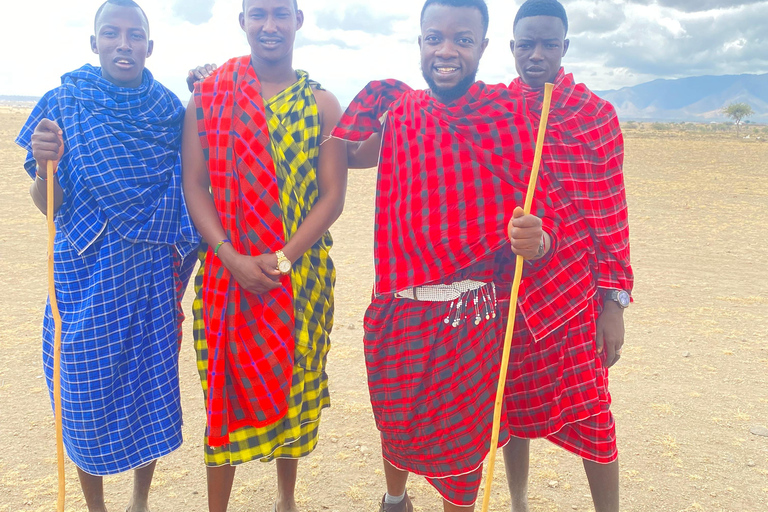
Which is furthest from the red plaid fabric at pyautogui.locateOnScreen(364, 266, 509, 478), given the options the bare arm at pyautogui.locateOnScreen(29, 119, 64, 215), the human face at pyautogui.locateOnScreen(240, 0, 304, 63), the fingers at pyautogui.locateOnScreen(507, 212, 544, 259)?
the bare arm at pyautogui.locateOnScreen(29, 119, 64, 215)

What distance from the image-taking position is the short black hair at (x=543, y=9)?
2.32m

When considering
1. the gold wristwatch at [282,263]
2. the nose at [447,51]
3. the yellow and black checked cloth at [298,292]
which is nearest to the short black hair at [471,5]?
the nose at [447,51]

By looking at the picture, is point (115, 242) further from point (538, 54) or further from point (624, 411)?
point (624, 411)

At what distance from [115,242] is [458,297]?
1389mm

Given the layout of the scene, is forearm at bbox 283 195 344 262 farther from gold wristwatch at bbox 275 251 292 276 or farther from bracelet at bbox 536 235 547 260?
bracelet at bbox 536 235 547 260

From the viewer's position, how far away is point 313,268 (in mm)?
2488

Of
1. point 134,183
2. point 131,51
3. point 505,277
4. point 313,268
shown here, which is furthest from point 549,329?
point 131,51

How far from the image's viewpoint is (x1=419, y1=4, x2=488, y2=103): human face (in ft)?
7.09

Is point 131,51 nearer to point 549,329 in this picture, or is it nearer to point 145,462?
point 145,462

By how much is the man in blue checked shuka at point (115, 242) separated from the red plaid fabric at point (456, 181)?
3.03 feet

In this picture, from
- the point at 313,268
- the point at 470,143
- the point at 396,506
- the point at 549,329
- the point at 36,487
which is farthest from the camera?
the point at 36,487

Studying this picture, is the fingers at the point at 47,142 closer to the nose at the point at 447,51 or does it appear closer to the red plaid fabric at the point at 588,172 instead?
the nose at the point at 447,51

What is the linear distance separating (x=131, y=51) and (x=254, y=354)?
52.8 inches

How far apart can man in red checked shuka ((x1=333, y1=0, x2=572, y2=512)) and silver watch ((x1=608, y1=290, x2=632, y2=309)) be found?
0.28 m
